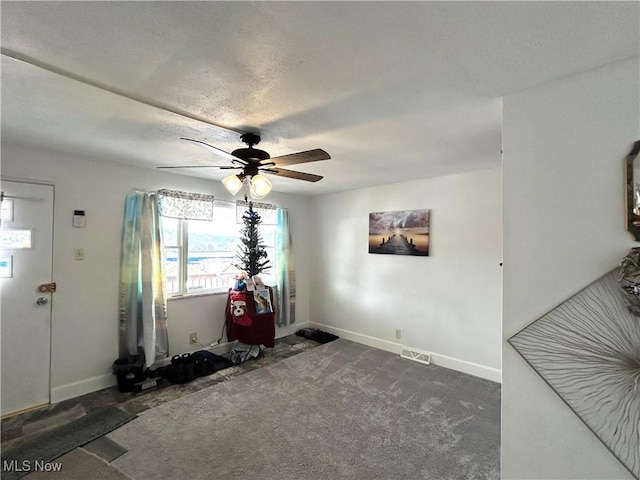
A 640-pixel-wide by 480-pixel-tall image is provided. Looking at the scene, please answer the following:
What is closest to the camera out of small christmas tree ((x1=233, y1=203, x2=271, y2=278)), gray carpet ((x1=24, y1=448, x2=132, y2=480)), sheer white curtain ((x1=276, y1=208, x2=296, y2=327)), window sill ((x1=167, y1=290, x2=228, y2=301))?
gray carpet ((x1=24, y1=448, x2=132, y2=480))

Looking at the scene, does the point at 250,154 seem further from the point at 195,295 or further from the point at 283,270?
the point at 283,270

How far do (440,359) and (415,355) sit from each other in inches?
12.3

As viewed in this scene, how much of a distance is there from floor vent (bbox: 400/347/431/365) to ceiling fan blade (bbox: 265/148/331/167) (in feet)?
9.83

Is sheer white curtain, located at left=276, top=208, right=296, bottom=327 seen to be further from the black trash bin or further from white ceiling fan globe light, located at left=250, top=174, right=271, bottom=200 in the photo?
white ceiling fan globe light, located at left=250, top=174, right=271, bottom=200

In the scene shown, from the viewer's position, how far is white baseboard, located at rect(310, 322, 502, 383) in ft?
10.5

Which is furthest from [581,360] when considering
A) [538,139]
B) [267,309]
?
[267,309]

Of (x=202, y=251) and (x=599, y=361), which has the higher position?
(x=202, y=251)

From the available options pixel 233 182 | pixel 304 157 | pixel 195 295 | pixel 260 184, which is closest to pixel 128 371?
pixel 195 295

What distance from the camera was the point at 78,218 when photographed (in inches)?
111

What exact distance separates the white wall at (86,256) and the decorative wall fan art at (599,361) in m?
3.70

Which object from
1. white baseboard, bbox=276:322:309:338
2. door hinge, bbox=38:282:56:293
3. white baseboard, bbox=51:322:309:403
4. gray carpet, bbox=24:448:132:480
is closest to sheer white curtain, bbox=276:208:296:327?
white baseboard, bbox=276:322:309:338

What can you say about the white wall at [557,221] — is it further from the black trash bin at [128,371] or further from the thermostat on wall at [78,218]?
the thermostat on wall at [78,218]

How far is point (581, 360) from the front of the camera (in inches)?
54.1

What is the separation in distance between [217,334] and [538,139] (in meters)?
3.94
